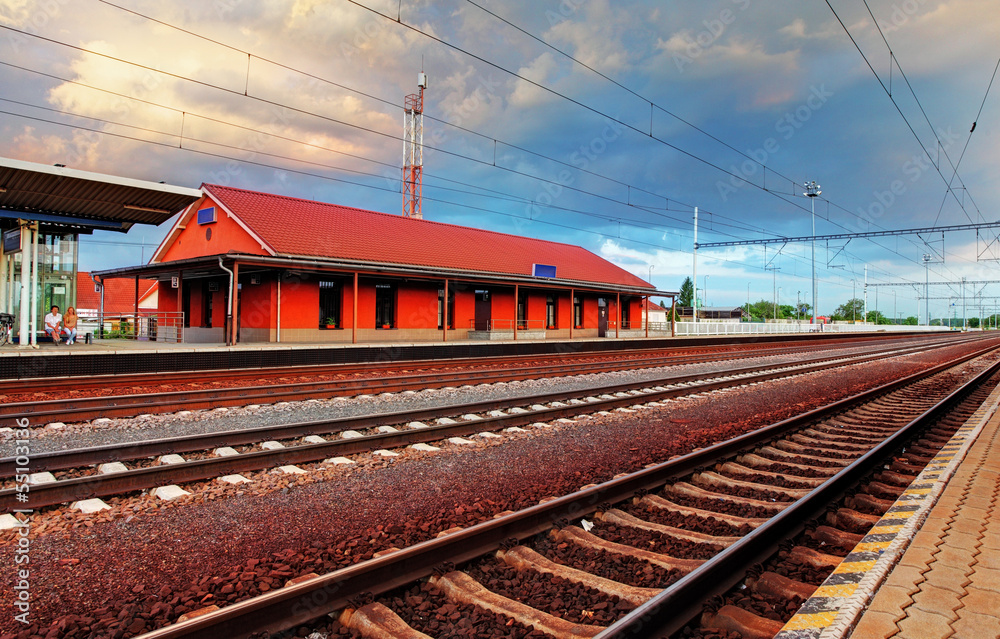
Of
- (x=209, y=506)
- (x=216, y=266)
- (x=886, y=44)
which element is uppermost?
(x=886, y=44)

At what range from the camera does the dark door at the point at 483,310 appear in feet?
98.0

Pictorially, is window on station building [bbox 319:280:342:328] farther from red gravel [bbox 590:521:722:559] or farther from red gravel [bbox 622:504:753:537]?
red gravel [bbox 590:521:722:559]

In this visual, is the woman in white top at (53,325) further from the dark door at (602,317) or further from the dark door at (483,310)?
the dark door at (602,317)

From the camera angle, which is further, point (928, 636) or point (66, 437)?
point (66, 437)

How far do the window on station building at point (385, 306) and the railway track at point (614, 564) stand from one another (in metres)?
20.5

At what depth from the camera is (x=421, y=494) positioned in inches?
203

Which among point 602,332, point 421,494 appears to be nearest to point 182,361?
point 421,494

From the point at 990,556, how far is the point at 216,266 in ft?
75.4

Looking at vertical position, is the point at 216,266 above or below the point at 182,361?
above

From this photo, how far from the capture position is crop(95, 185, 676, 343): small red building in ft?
73.8

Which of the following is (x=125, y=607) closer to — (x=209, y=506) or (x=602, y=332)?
(x=209, y=506)

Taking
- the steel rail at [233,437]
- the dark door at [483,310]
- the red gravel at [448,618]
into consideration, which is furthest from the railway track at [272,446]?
the dark door at [483,310]

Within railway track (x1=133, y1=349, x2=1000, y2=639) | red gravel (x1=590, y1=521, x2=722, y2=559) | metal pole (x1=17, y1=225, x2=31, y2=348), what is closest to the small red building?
metal pole (x1=17, y1=225, x2=31, y2=348)

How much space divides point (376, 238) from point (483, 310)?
659 centimetres
